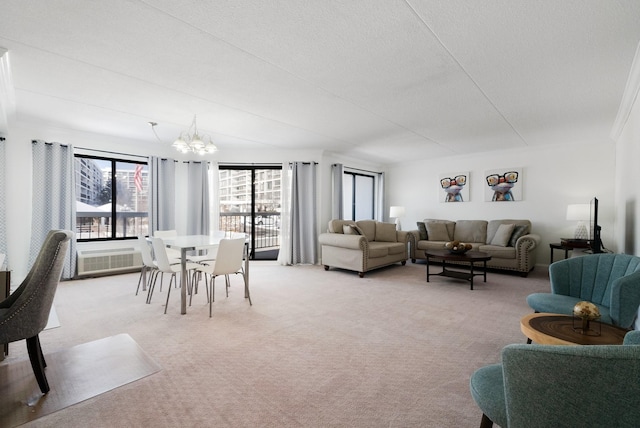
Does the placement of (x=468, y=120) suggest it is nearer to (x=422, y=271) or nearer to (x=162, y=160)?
(x=422, y=271)

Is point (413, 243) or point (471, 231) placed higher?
point (471, 231)

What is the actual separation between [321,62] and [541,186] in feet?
18.0

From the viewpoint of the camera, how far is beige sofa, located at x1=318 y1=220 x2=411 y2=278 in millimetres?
5203

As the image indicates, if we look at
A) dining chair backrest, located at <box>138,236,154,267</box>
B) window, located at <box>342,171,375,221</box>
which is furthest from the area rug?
window, located at <box>342,171,375,221</box>

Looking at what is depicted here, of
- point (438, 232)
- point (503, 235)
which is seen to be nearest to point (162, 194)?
point (438, 232)

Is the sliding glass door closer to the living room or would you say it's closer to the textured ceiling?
the living room

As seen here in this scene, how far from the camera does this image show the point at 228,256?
340 centimetres

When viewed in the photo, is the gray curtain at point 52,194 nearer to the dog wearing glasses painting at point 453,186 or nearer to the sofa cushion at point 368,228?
the sofa cushion at point 368,228

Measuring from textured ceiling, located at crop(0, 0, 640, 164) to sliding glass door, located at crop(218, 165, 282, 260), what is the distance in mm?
2072

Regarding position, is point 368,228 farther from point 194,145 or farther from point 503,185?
point 194,145

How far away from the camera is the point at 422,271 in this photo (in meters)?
5.63

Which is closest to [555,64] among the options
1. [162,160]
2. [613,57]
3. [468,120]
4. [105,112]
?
[613,57]

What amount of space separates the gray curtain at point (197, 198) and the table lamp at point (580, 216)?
653cm

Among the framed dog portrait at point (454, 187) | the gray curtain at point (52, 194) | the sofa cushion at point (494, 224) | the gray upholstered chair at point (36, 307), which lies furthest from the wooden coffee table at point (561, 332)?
the gray curtain at point (52, 194)
